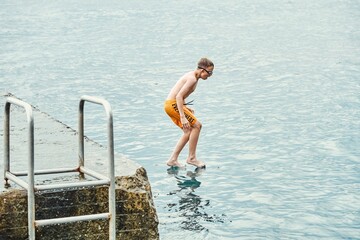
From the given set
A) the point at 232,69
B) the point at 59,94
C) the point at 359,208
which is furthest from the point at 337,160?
the point at 232,69

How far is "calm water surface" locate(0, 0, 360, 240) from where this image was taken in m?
9.20

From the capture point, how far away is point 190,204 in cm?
926

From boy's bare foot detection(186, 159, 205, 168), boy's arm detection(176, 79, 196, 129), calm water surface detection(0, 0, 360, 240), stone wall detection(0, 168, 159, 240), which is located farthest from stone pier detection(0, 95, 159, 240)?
boy's bare foot detection(186, 159, 205, 168)

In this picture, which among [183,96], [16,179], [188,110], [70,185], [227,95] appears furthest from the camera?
[227,95]

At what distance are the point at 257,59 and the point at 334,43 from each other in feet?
12.4

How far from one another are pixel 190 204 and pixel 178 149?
180 centimetres

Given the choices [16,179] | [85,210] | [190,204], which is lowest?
[190,204]

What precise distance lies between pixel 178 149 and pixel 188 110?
20.5 inches

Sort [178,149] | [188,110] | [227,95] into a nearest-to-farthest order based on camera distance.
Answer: [178,149] < [188,110] < [227,95]

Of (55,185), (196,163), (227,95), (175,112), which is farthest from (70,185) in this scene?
(227,95)

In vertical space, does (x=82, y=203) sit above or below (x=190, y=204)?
above

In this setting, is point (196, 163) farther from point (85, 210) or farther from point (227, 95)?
point (227, 95)

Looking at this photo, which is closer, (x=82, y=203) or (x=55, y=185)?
(x=55, y=185)

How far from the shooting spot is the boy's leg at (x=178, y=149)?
10938 mm
